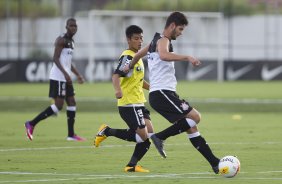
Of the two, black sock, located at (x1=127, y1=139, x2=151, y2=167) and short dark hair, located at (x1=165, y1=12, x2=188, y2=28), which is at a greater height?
short dark hair, located at (x1=165, y1=12, x2=188, y2=28)

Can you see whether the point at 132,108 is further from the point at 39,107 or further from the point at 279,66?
the point at 279,66

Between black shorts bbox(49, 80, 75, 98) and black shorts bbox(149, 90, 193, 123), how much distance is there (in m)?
6.73

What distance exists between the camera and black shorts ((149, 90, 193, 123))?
14172 millimetres

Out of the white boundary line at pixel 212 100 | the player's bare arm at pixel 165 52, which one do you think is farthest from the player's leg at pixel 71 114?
the white boundary line at pixel 212 100

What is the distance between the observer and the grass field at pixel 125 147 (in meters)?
13.9

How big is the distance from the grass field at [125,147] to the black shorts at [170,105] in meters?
0.88

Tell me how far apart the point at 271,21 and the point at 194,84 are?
1389 centimetres

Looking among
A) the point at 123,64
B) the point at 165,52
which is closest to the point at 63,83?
the point at 123,64

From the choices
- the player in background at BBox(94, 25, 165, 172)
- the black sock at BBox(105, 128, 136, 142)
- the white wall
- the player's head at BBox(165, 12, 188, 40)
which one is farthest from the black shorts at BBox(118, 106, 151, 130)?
the white wall

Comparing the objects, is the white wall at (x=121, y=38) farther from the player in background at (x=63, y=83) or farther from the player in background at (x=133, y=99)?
the player in background at (x=133, y=99)

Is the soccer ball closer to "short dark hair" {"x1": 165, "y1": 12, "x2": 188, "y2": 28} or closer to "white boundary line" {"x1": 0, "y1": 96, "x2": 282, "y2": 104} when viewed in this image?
"short dark hair" {"x1": 165, "y1": 12, "x2": 188, "y2": 28}

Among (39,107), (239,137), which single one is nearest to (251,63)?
(39,107)

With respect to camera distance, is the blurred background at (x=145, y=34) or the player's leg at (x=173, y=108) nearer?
the player's leg at (x=173, y=108)

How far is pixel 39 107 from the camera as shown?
33281 mm
